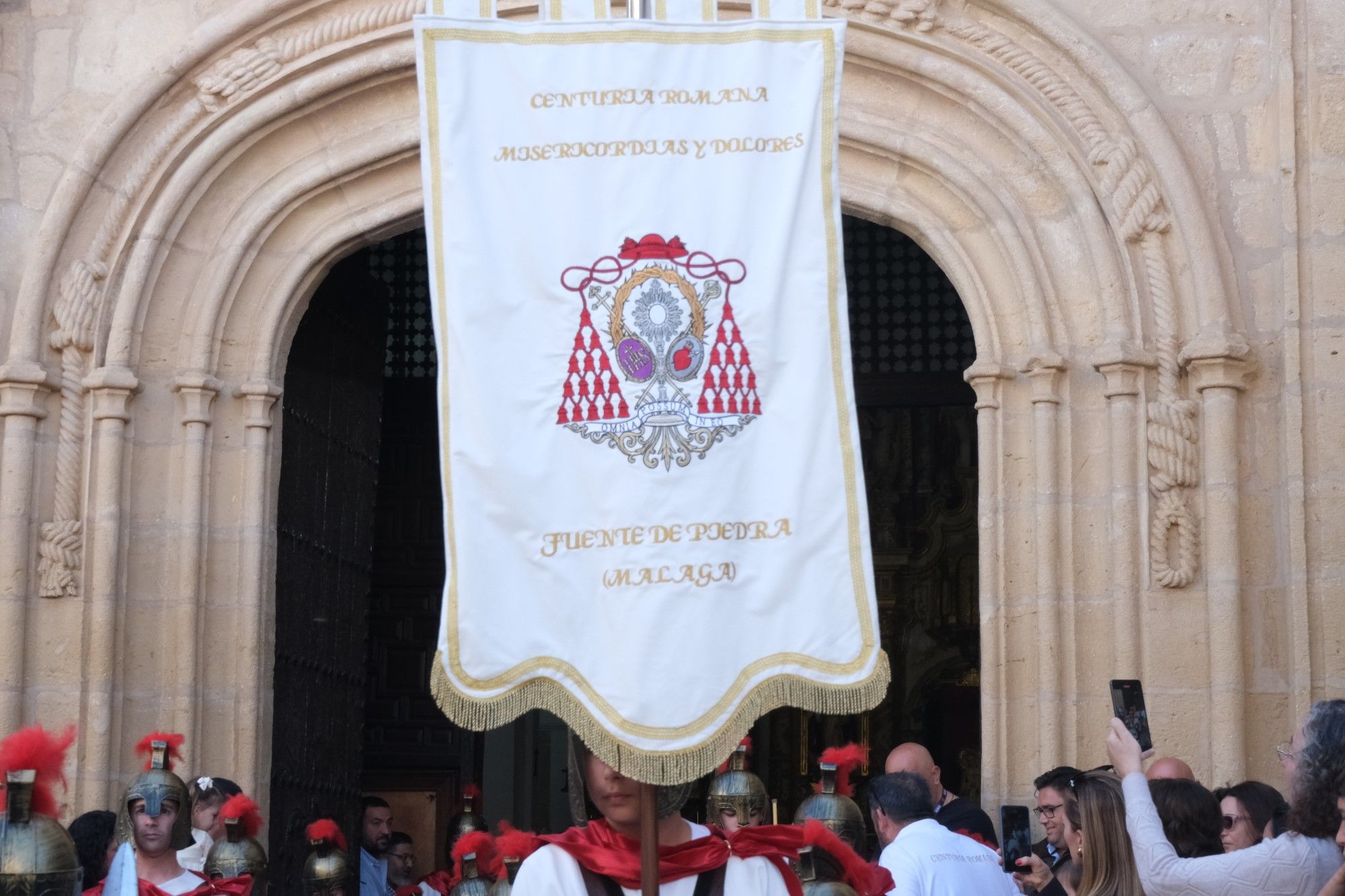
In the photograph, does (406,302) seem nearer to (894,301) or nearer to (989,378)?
(894,301)

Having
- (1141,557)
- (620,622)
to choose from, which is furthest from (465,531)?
(1141,557)

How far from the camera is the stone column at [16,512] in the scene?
8.01 m

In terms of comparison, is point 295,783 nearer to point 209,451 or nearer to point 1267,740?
point 209,451

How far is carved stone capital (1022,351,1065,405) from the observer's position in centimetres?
791

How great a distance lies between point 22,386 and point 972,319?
397cm

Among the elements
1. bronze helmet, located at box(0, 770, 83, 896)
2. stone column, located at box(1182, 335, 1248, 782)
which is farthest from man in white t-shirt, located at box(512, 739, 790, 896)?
stone column, located at box(1182, 335, 1248, 782)

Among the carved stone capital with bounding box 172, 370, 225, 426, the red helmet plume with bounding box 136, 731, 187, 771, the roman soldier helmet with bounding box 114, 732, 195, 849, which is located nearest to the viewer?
the roman soldier helmet with bounding box 114, 732, 195, 849

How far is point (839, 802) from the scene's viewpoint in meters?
6.33

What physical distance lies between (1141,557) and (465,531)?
14.8 feet

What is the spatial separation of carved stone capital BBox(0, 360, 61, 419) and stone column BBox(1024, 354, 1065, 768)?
4.08m

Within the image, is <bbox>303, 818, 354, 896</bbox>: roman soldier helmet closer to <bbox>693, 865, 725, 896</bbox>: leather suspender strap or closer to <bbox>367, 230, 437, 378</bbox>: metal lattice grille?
<bbox>367, 230, 437, 378</bbox>: metal lattice grille

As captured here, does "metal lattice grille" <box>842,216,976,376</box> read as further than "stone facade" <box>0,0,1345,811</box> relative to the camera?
Yes

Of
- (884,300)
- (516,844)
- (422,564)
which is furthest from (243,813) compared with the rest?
(884,300)

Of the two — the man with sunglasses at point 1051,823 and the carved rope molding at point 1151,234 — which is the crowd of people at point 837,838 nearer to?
the man with sunglasses at point 1051,823
